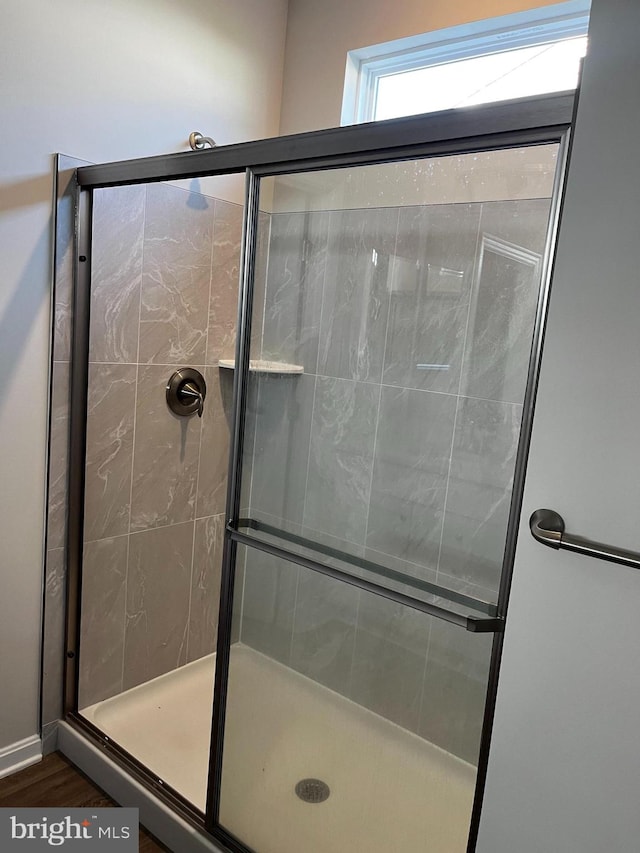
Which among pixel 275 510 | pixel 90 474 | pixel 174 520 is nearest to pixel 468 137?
pixel 275 510

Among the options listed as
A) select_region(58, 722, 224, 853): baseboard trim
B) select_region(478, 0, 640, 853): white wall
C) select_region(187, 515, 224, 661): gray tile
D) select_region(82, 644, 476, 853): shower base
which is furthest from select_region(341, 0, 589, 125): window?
select_region(58, 722, 224, 853): baseboard trim

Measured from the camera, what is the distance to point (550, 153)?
979mm

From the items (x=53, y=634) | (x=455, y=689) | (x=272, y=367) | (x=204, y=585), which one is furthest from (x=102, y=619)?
(x=455, y=689)

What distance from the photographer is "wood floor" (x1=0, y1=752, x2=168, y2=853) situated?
5.48ft

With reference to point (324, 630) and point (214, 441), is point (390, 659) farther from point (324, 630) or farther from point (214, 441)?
point (214, 441)

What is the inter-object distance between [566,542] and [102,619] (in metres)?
1.54

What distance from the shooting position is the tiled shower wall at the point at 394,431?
1118 millimetres

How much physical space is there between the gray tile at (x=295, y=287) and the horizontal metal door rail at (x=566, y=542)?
571mm

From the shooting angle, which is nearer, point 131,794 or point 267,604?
point 267,604

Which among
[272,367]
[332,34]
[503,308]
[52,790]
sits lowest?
[52,790]

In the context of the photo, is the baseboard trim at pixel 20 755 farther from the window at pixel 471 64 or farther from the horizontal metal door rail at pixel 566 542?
the window at pixel 471 64

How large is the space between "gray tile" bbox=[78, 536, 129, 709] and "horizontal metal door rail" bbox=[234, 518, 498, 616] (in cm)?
74

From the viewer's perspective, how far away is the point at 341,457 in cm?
133

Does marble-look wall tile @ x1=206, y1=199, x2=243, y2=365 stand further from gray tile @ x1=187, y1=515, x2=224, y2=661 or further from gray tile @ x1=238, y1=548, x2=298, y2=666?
gray tile @ x1=238, y1=548, x2=298, y2=666
